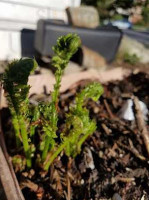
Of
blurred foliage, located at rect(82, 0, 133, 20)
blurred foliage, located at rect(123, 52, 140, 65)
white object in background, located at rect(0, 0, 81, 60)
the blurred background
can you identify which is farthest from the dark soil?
blurred foliage, located at rect(82, 0, 133, 20)

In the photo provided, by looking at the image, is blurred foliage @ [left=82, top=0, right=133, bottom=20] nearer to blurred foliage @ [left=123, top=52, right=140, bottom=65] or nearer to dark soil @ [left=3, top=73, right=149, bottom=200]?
blurred foliage @ [left=123, top=52, right=140, bottom=65]

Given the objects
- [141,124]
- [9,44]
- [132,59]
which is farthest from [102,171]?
[9,44]

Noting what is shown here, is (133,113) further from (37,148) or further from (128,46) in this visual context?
(128,46)

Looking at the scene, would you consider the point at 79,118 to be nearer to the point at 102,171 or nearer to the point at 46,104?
the point at 46,104

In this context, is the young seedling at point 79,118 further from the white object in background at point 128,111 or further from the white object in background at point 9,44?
the white object in background at point 9,44

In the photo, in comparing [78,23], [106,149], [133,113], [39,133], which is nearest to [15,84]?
[39,133]

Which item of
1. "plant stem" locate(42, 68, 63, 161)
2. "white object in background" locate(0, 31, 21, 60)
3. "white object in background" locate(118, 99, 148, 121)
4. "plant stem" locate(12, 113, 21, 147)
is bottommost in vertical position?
"white object in background" locate(0, 31, 21, 60)

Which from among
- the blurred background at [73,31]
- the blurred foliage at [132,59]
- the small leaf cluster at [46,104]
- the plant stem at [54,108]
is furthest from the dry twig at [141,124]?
the blurred foliage at [132,59]

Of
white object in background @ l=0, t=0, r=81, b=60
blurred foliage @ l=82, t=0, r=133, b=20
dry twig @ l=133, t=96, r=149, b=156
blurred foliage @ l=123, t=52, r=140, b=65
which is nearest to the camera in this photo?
dry twig @ l=133, t=96, r=149, b=156
